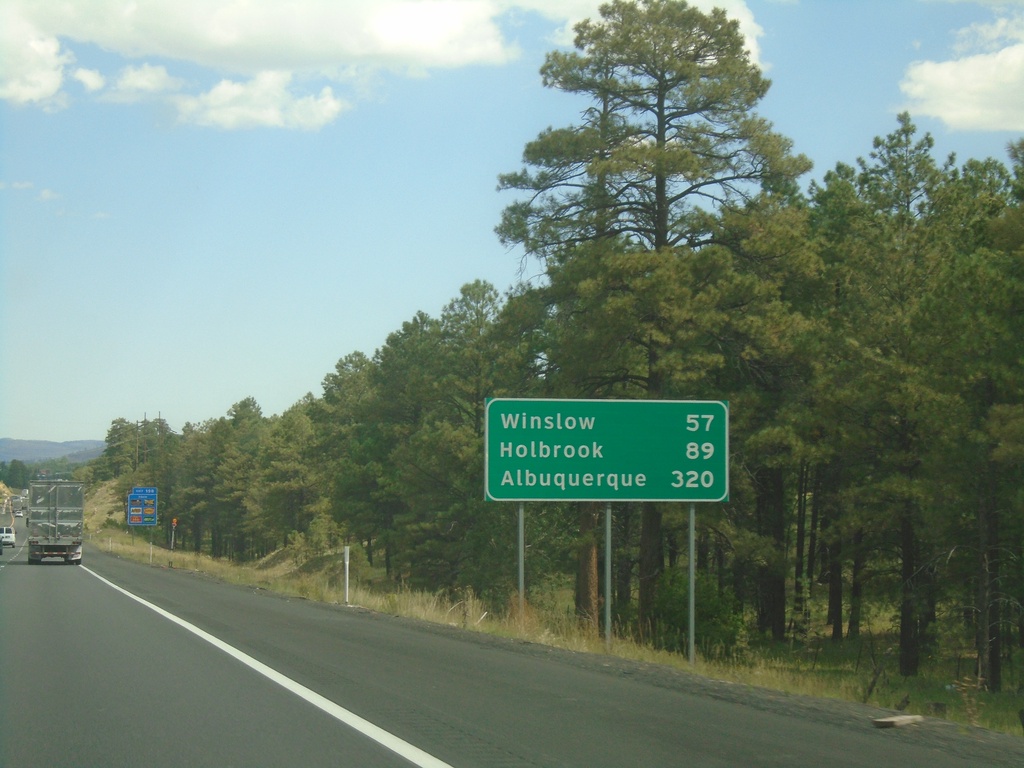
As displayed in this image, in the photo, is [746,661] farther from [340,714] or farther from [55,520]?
[55,520]

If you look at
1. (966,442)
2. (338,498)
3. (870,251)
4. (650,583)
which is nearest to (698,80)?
(870,251)

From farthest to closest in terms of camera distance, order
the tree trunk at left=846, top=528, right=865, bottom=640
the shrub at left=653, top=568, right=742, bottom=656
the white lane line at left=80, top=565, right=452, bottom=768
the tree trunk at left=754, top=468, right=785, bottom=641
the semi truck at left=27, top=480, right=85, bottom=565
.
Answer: the semi truck at left=27, top=480, right=85, bottom=565, the tree trunk at left=754, top=468, right=785, bottom=641, the tree trunk at left=846, top=528, right=865, bottom=640, the shrub at left=653, top=568, right=742, bottom=656, the white lane line at left=80, top=565, right=452, bottom=768

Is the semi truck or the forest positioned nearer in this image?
the forest

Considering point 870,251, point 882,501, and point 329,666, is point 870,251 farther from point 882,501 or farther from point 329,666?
point 329,666

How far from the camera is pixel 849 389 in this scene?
81.7ft

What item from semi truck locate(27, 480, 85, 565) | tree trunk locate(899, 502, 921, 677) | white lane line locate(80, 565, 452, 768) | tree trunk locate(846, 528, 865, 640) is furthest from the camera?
semi truck locate(27, 480, 85, 565)

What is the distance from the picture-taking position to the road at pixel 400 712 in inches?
293

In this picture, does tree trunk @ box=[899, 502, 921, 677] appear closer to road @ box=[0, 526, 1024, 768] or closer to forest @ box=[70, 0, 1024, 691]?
forest @ box=[70, 0, 1024, 691]

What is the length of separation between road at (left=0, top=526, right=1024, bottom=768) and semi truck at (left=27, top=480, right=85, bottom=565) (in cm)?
3813

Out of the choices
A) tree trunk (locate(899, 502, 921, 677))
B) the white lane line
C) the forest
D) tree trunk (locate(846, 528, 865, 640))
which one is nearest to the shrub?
the forest

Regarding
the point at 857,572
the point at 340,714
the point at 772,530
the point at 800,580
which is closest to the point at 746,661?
the point at 340,714

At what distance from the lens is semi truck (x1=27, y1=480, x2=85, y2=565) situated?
5069 centimetres

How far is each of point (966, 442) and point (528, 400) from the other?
11.3m

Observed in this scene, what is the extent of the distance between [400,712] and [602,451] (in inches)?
353
